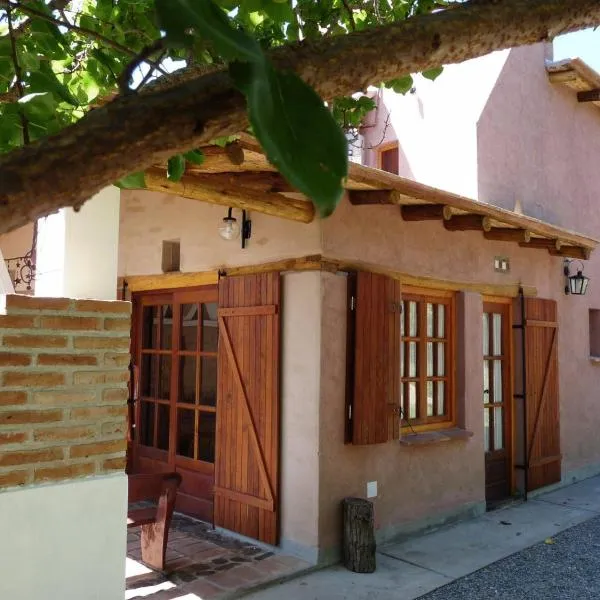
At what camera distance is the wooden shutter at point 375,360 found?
195 inches

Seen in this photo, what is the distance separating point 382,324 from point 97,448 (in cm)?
293

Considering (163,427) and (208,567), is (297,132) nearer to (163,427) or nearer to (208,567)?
(208,567)

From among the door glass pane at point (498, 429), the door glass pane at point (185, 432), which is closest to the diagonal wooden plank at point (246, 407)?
the door glass pane at point (185, 432)

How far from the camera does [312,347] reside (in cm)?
481

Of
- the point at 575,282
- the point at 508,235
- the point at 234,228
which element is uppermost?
the point at 508,235

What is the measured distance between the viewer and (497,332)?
7016 mm

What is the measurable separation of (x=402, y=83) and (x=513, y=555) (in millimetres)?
3861

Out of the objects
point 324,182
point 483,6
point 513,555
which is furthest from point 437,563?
point 324,182

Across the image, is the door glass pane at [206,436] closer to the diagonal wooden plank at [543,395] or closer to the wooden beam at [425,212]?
the wooden beam at [425,212]

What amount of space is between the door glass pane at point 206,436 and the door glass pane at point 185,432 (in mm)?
125

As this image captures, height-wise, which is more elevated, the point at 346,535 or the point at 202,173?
the point at 202,173

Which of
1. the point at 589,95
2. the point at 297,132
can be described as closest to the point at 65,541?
the point at 297,132

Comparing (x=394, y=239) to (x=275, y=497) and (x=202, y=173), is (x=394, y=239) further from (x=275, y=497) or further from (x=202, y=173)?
(x=275, y=497)

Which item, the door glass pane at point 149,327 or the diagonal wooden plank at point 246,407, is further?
the door glass pane at point 149,327
